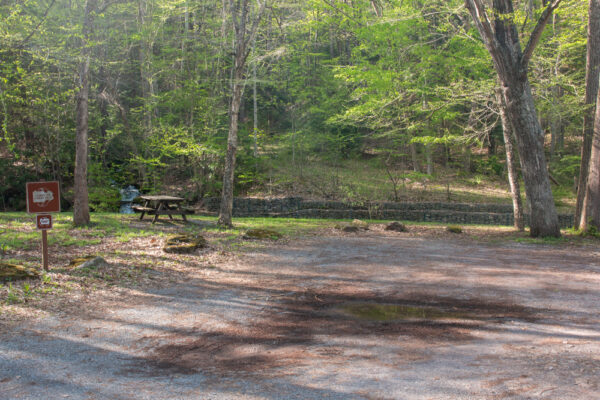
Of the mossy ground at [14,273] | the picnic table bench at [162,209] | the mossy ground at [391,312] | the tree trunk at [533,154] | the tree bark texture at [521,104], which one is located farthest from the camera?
the picnic table bench at [162,209]

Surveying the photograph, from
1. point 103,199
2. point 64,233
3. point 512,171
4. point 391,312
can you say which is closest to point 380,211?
point 512,171

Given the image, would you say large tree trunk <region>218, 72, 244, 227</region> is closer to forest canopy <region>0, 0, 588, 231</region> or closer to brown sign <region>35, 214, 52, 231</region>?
forest canopy <region>0, 0, 588, 231</region>

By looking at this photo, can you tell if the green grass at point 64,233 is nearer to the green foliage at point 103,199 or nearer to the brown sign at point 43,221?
the brown sign at point 43,221

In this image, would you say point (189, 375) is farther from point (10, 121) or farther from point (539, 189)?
point (10, 121)

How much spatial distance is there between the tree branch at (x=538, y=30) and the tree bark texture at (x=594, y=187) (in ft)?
8.39

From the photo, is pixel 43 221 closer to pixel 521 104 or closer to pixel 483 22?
pixel 483 22

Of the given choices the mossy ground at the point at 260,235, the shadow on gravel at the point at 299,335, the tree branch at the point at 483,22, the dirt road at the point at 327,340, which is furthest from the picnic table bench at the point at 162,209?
the tree branch at the point at 483,22

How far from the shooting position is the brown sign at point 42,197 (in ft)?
22.3

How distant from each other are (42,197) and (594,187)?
13760mm

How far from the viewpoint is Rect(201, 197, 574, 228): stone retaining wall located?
62.1ft

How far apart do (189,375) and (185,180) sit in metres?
21.8

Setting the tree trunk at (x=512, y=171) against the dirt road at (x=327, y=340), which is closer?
the dirt road at (x=327, y=340)

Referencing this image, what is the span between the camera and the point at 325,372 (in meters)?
3.62

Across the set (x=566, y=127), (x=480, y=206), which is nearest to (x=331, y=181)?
(x=480, y=206)
